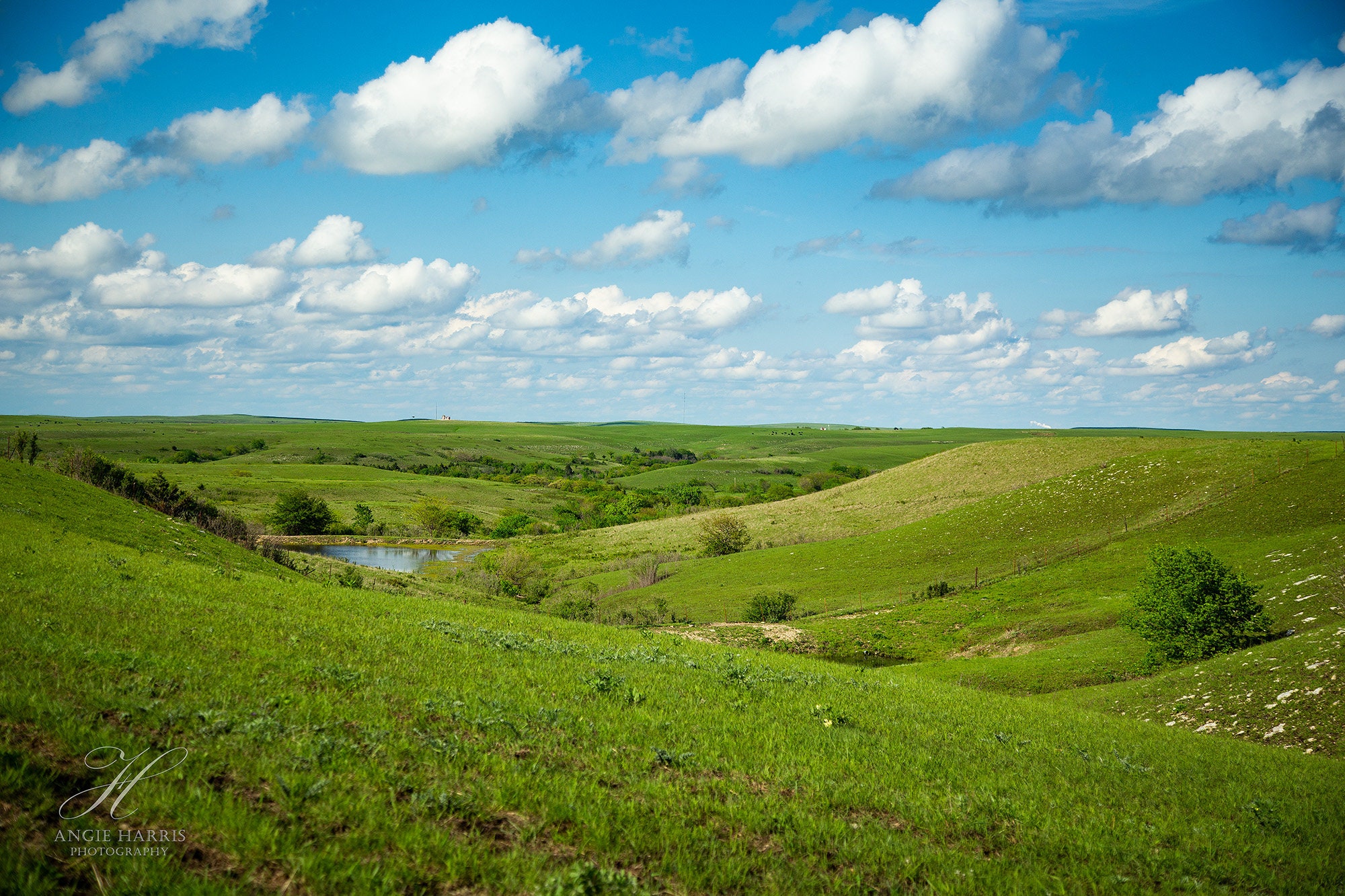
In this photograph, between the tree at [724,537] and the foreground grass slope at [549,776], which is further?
the tree at [724,537]

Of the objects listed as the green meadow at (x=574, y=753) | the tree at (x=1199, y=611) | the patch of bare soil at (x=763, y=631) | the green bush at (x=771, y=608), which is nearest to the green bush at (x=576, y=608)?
the patch of bare soil at (x=763, y=631)

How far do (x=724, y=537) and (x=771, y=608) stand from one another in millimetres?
37919

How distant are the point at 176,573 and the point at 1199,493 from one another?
78.5 metres

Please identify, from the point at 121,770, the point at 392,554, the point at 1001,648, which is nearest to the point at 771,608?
the point at 1001,648

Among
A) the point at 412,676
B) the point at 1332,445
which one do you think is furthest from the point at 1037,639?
the point at 1332,445

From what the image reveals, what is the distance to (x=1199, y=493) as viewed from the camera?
67125 mm

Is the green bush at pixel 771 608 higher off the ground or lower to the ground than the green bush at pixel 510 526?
higher

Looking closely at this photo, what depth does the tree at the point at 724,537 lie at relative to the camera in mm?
97438

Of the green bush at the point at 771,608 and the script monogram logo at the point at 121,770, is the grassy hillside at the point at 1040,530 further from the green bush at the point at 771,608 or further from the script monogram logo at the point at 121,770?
the script monogram logo at the point at 121,770

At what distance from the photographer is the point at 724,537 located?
9869 centimetres

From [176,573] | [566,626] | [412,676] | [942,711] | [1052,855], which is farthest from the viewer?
[566,626]

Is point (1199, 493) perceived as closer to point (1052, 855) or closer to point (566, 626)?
point (566, 626)
